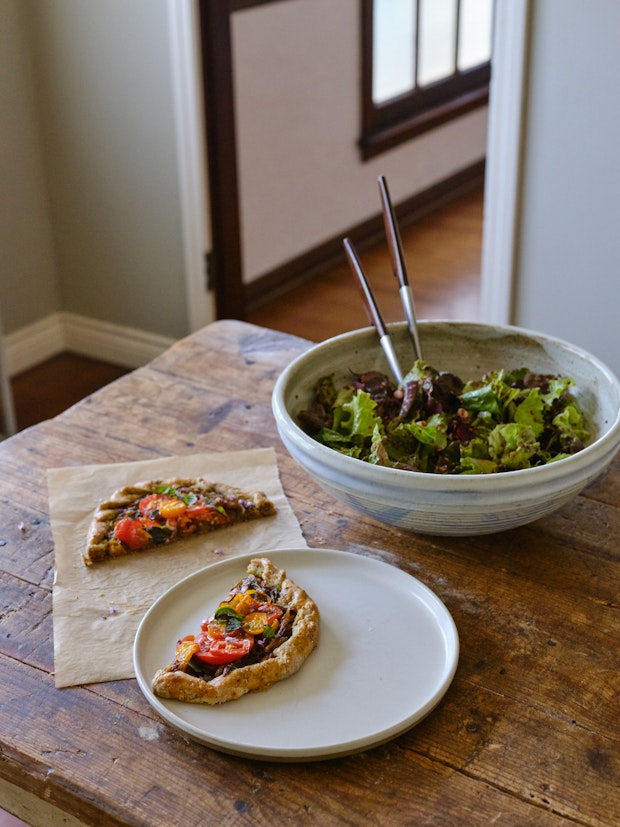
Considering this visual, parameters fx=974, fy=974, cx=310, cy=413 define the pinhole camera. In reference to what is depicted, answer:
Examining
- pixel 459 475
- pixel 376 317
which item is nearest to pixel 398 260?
pixel 376 317

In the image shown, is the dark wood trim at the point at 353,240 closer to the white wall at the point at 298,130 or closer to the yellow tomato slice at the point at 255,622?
the white wall at the point at 298,130

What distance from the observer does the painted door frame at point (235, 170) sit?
93.8 inches

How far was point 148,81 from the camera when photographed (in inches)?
113

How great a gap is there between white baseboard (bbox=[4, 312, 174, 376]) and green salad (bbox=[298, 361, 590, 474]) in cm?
203

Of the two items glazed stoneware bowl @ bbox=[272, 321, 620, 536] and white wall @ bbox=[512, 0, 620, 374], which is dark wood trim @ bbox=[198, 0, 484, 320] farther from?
glazed stoneware bowl @ bbox=[272, 321, 620, 536]

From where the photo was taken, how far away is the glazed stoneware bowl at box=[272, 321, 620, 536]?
1013 mm

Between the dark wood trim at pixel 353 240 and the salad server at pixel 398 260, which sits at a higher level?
the salad server at pixel 398 260

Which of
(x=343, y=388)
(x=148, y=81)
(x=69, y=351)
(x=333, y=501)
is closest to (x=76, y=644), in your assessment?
(x=333, y=501)

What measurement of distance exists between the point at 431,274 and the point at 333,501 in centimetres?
284

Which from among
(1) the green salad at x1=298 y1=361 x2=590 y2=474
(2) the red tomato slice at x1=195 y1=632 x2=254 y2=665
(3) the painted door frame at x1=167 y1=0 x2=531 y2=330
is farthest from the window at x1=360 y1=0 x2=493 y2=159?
(2) the red tomato slice at x1=195 y1=632 x2=254 y2=665

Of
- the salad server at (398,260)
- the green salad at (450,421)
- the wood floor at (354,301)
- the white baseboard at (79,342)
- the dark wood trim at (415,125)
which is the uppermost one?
the salad server at (398,260)

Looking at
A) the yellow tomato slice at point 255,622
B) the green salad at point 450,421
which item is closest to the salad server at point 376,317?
the green salad at point 450,421

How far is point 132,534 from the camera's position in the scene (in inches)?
44.7

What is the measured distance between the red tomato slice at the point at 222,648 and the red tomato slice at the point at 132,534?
0.65 feet
